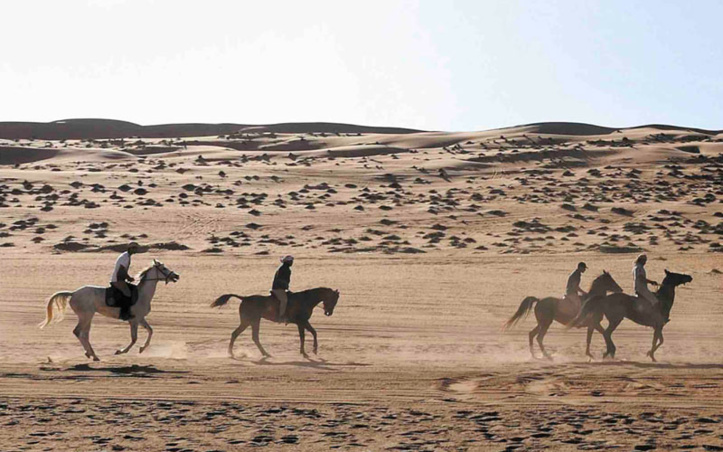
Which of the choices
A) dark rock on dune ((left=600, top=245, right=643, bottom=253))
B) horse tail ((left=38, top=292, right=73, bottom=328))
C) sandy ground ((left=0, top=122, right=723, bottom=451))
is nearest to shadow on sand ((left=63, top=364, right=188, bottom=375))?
sandy ground ((left=0, top=122, right=723, bottom=451))

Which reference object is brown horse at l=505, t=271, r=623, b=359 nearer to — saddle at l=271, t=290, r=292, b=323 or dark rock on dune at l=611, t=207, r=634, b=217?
saddle at l=271, t=290, r=292, b=323

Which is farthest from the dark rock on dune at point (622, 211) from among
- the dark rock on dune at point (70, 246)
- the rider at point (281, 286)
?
the rider at point (281, 286)

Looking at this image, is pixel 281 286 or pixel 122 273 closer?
pixel 122 273

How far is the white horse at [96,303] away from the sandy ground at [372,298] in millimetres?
652

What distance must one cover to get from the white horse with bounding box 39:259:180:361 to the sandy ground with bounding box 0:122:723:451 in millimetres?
652

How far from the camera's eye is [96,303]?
19.3 m

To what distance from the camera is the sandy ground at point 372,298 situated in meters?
12.8

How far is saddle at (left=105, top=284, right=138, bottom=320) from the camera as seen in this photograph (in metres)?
19.3

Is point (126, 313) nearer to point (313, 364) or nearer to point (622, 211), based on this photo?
point (313, 364)

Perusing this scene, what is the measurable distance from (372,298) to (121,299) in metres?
10.9

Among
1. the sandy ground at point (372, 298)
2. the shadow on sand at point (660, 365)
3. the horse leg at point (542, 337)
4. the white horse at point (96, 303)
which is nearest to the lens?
the sandy ground at point (372, 298)

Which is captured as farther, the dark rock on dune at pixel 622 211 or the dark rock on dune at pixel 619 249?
the dark rock on dune at pixel 622 211

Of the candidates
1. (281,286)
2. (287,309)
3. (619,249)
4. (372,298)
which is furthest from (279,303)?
(619,249)

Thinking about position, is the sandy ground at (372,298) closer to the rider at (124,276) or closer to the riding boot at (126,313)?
the riding boot at (126,313)
